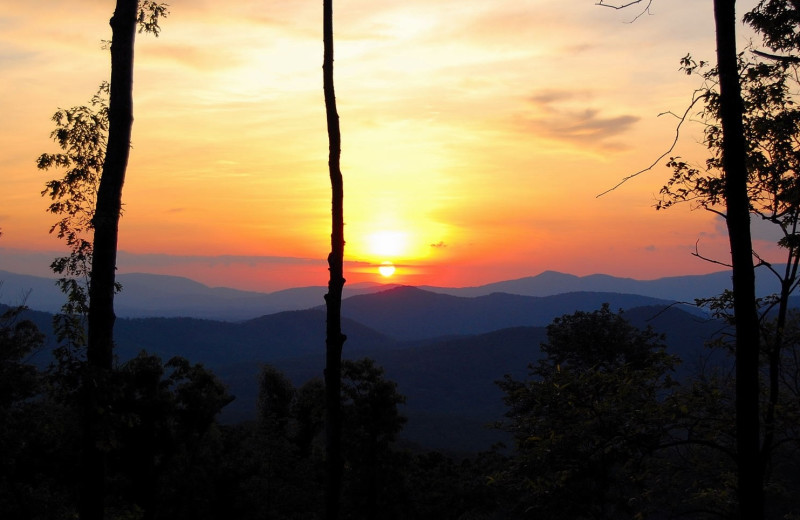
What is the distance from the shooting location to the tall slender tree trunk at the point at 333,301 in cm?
1361

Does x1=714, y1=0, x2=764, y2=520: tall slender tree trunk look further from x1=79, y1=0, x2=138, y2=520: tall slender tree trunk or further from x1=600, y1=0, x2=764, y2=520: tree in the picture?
x1=79, y1=0, x2=138, y2=520: tall slender tree trunk

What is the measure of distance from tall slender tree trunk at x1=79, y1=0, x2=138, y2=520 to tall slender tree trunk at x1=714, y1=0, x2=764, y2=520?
10.8m

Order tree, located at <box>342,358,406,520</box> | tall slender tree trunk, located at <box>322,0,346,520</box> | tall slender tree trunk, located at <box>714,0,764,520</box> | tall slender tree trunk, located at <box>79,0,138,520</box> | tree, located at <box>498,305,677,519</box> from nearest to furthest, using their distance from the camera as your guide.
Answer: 1. tall slender tree trunk, located at <box>714,0,764,520</box>
2. tree, located at <box>498,305,677,519</box>
3. tall slender tree trunk, located at <box>79,0,138,520</box>
4. tall slender tree trunk, located at <box>322,0,346,520</box>
5. tree, located at <box>342,358,406,520</box>

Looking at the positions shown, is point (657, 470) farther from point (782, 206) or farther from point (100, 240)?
point (100, 240)

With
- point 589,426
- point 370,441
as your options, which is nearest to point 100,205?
point 589,426

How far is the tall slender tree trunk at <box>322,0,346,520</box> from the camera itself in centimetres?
1361

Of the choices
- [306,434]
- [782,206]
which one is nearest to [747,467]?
[782,206]

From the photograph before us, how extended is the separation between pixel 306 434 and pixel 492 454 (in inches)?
598

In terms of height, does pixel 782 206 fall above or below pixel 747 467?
above

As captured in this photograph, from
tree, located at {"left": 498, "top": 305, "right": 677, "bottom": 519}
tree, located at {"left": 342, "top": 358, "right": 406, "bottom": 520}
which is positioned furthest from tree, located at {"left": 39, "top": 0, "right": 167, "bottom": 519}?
tree, located at {"left": 342, "top": 358, "right": 406, "bottom": 520}

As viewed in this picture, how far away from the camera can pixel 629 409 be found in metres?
10.6

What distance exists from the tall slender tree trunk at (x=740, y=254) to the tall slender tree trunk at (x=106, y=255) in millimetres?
10791

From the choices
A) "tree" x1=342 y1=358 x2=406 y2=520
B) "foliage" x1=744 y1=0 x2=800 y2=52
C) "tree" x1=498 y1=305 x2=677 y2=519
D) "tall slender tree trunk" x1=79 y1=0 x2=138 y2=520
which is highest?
"foliage" x1=744 y1=0 x2=800 y2=52

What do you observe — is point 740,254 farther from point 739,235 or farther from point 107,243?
point 107,243
